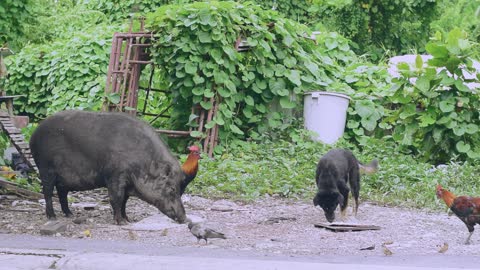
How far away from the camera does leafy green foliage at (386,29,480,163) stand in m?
13.7

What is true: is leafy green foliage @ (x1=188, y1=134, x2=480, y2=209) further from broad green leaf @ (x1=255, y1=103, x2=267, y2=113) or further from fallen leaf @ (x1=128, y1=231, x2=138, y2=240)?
fallen leaf @ (x1=128, y1=231, x2=138, y2=240)

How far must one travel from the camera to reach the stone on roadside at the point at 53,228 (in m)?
8.97

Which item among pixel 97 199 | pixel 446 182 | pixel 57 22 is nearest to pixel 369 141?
pixel 446 182

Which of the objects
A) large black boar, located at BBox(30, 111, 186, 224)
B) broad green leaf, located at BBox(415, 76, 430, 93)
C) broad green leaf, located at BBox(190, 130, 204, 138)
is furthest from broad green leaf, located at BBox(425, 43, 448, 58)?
large black boar, located at BBox(30, 111, 186, 224)

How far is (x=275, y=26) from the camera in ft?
50.1

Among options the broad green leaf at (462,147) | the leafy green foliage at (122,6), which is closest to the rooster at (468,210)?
the broad green leaf at (462,147)

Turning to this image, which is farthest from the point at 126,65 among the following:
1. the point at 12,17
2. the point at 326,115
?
the point at 326,115

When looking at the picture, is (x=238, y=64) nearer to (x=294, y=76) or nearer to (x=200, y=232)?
(x=294, y=76)

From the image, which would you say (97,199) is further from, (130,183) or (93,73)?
(93,73)

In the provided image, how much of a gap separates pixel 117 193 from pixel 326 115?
636 cm

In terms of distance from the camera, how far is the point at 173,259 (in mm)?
6949

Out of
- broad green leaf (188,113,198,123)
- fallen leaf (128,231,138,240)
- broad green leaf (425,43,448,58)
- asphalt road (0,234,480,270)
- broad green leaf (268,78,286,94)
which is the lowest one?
fallen leaf (128,231,138,240)

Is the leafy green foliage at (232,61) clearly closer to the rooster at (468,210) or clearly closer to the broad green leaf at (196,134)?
the broad green leaf at (196,134)

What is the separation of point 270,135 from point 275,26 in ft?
6.30
